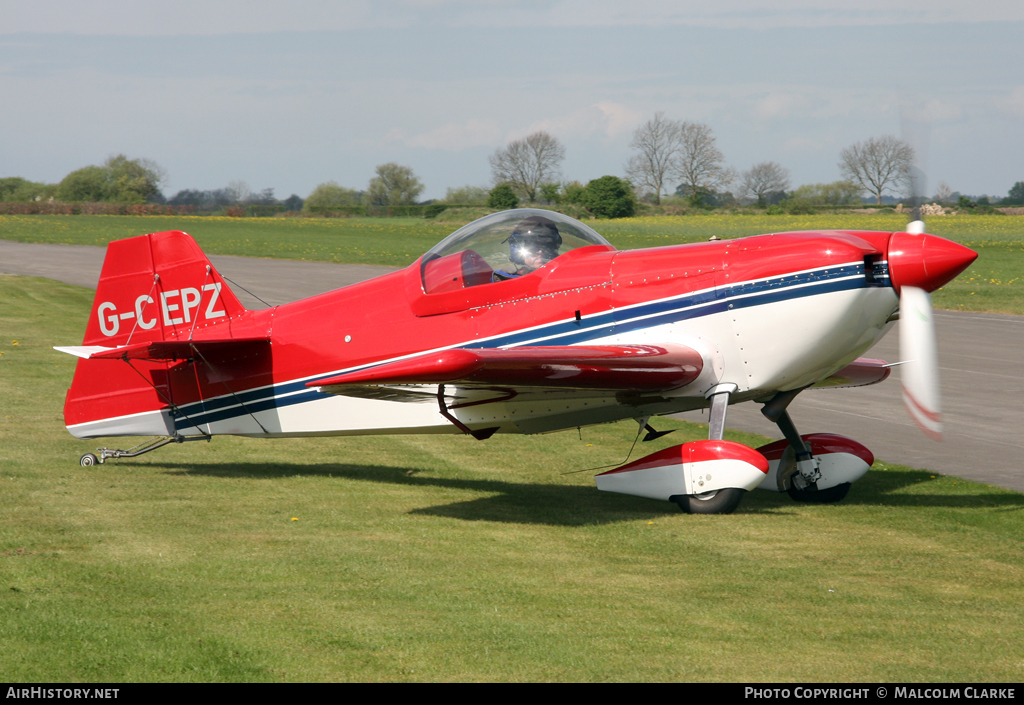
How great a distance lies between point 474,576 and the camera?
6.16m

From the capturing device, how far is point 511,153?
316 feet

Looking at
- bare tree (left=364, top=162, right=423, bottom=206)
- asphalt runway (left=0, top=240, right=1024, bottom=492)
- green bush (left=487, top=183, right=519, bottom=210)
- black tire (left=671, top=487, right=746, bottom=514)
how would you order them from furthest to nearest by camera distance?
1. bare tree (left=364, top=162, right=423, bottom=206)
2. green bush (left=487, top=183, right=519, bottom=210)
3. asphalt runway (left=0, top=240, right=1024, bottom=492)
4. black tire (left=671, top=487, right=746, bottom=514)

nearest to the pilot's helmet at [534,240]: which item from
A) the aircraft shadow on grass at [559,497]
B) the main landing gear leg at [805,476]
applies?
the aircraft shadow on grass at [559,497]

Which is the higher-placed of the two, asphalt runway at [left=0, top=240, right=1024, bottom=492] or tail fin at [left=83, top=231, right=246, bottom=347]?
tail fin at [left=83, top=231, right=246, bottom=347]

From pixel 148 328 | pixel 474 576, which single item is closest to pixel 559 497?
pixel 474 576

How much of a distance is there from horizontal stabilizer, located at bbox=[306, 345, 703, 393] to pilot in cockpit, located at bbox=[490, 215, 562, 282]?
88cm

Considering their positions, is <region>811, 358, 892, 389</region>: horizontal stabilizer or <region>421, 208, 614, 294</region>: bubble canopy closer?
<region>421, 208, 614, 294</region>: bubble canopy

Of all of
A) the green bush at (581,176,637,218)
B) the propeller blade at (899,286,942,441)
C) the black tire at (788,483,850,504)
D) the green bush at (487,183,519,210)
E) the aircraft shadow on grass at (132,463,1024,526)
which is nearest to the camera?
the propeller blade at (899,286,942,441)

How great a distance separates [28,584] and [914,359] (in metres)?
6.25

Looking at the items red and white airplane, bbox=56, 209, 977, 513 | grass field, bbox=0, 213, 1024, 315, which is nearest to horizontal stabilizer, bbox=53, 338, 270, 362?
red and white airplane, bbox=56, 209, 977, 513

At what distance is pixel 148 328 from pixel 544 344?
4063 millimetres

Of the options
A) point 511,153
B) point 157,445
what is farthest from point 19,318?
point 511,153

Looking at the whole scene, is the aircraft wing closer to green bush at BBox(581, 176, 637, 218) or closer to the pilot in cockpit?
the pilot in cockpit

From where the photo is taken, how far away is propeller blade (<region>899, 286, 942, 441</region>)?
706 cm
